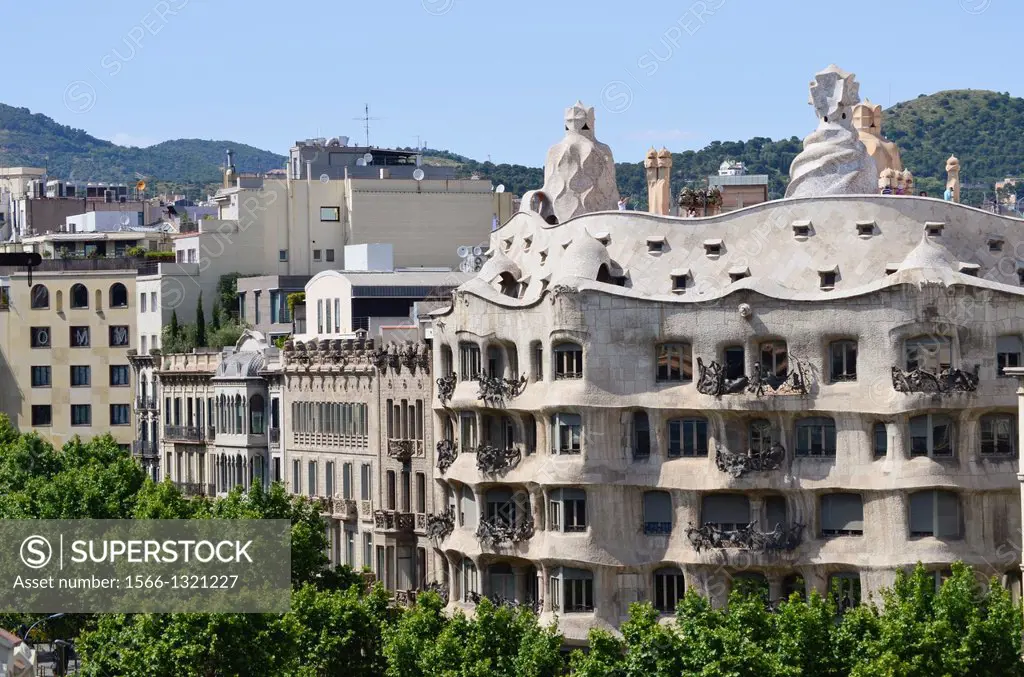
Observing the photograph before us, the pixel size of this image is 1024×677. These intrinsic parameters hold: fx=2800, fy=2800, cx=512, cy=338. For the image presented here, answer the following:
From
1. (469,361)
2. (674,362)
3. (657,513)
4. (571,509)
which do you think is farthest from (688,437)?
(469,361)

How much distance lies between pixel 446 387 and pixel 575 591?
11083 millimetres

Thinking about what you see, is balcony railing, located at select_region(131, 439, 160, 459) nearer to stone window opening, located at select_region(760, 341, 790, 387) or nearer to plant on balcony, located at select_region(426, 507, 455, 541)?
plant on balcony, located at select_region(426, 507, 455, 541)

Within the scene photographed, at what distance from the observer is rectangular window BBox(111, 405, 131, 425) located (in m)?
182

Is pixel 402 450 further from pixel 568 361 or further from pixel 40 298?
pixel 40 298

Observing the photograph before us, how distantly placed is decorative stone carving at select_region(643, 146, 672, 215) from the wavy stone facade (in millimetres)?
11315

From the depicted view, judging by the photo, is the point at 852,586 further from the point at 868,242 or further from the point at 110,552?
the point at 110,552

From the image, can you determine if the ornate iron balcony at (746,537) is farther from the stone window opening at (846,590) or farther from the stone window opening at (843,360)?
the stone window opening at (843,360)

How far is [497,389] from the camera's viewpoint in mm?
106562

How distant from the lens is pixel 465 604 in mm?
109000

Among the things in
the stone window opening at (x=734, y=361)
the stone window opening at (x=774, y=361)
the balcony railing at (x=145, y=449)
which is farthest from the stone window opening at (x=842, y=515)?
the balcony railing at (x=145, y=449)

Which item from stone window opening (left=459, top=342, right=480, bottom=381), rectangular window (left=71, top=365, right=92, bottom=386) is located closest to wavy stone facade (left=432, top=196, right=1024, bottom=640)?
stone window opening (left=459, top=342, right=480, bottom=381)

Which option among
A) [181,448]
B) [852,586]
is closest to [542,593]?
[852,586]

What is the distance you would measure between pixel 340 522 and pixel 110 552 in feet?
63.2

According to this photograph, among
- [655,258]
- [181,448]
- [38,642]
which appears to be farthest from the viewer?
[181,448]
